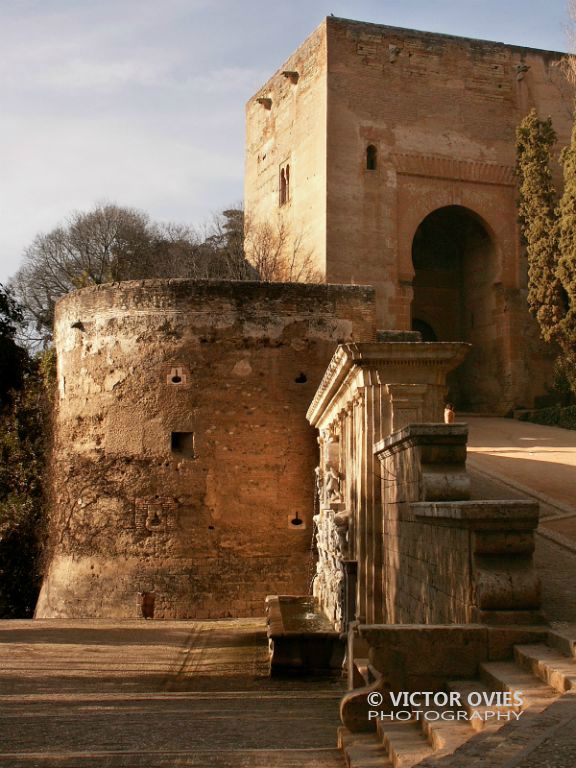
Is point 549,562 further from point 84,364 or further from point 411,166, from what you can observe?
point 411,166

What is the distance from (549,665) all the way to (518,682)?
0.57 feet

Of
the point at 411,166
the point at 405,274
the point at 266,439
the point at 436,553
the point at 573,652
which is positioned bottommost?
the point at 573,652

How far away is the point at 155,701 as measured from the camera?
26.8ft

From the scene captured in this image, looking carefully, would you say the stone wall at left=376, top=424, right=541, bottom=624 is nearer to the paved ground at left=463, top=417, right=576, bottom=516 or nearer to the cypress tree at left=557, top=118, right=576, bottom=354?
the paved ground at left=463, top=417, right=576, bottom=516

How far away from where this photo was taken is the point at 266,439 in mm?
15992

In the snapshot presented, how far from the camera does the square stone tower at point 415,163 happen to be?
945 inches

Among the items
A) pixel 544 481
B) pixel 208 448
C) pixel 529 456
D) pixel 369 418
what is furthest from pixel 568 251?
pixel 369 418

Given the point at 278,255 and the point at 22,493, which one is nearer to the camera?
the point at 22,493

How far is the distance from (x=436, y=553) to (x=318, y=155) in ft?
62.5

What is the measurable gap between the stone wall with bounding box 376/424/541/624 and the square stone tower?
15888mm

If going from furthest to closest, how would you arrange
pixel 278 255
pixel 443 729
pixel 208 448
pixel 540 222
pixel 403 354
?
1. pixel 278 255
2. pixel 540 222
3. pixel 208 448
4. pixel 403 354
5. pixel 443 729

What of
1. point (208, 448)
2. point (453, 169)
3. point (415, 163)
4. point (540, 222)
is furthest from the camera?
point (453, 169)

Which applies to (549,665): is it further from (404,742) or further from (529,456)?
(529,456)

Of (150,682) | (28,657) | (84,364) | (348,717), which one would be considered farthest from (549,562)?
(84,364)
